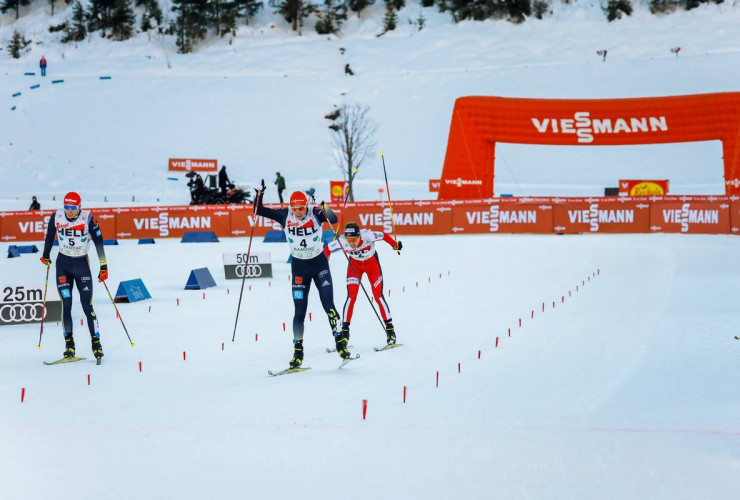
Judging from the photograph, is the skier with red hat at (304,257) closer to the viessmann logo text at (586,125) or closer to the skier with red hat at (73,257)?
the skier with red hat at (73,257)

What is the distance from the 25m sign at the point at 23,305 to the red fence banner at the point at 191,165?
35066 mm

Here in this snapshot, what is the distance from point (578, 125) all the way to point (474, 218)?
195 inches

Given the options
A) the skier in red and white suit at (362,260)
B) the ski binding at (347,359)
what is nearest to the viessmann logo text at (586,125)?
the skier in red and white suit at (362,260)

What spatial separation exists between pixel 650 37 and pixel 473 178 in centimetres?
3928

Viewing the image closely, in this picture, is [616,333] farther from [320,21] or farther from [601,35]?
[320,21]

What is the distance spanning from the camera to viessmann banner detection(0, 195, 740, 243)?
1129 inches

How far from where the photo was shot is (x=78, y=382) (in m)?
9.20

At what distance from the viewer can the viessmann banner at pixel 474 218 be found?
94.1 ft

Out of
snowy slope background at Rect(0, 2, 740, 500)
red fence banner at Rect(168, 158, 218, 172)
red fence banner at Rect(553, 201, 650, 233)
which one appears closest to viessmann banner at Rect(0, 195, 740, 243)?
red fence banner at Rect(553, 201, 650, 233)

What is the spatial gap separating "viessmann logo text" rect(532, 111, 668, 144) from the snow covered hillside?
589 inches

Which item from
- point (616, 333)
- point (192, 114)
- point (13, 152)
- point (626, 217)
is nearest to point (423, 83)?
point (192, 114)

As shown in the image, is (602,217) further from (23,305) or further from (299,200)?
(299,200)

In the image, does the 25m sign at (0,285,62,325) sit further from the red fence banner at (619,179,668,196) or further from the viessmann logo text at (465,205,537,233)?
the red fence banner at (619,179,668,196)

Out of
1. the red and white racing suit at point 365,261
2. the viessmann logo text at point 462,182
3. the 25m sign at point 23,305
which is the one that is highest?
the viessmann logo text at point 462,182
